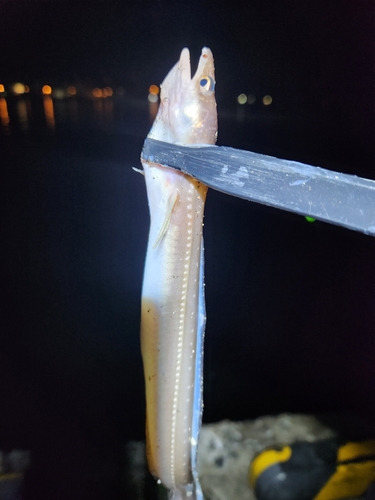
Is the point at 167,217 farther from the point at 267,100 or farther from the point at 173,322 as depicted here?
the point at 267,100

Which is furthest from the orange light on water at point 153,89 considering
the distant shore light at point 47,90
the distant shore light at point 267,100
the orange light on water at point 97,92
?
the distant shore light at point 267,100

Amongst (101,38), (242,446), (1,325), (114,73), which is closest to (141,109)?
(114,73)

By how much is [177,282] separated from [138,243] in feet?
1.95

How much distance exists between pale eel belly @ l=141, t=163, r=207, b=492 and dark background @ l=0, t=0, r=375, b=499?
0.32 m

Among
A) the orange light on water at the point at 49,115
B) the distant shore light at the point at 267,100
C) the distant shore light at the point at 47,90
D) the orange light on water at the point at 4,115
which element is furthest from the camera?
the orange light on water at the point at 49,115

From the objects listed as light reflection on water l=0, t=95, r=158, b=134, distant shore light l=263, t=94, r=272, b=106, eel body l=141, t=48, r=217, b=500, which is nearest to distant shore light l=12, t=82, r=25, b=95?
light reflection on water l=0, t=95, r=158, b=134

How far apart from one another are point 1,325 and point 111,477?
1.73 ft

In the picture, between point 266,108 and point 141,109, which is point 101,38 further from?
point 266,108

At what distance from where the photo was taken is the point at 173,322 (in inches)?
27.0

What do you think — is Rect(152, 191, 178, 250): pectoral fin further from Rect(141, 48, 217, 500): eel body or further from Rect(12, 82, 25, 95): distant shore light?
Rect(12, 82, 25, 95): distant shore light

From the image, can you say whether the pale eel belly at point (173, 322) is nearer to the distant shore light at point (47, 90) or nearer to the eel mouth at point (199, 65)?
the eel mouth at point (199, 65)

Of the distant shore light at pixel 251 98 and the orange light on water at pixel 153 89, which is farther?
the distant shore light at pixel 251 98

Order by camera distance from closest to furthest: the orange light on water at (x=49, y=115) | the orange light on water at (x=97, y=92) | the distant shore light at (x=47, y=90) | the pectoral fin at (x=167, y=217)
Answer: the pectoral fin at (x=167, y=217)
the distant shore light at (x=47, y=90)
the orange light on water at (x=97, y=92)
the orange light on water at (x=49, y=115)

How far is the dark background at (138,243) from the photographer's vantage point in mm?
907
